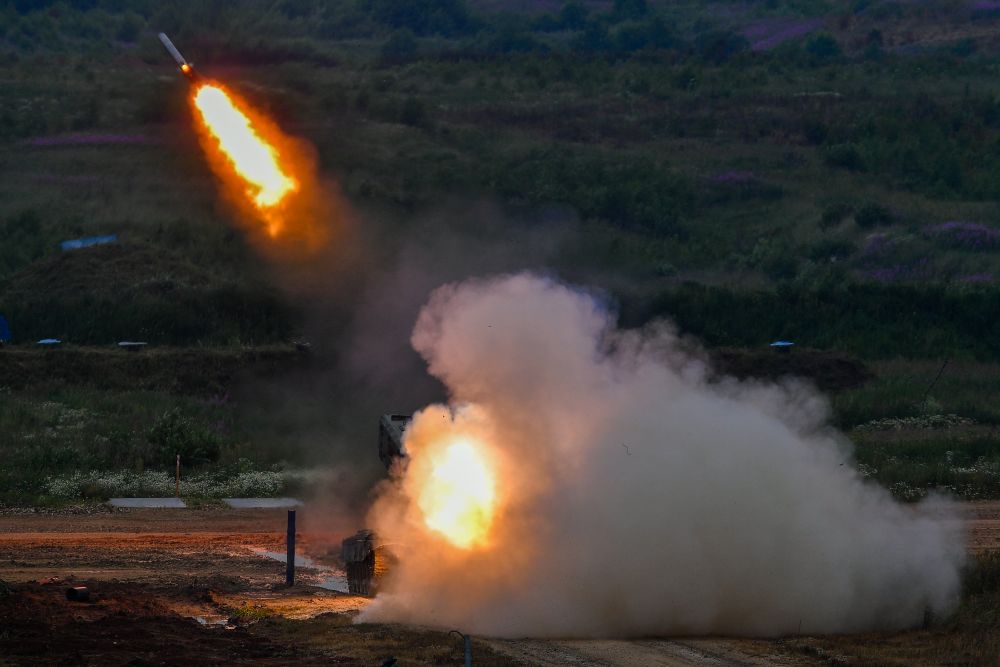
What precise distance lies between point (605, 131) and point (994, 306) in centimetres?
2334

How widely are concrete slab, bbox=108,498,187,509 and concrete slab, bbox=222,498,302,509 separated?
1106mm

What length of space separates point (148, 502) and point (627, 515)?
16.4 meters

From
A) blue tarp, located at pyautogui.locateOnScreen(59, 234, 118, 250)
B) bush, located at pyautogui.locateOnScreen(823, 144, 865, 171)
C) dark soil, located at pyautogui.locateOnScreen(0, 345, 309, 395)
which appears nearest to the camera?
dark soil, located at pyautogui.locateOnScreen(0, 345, 309, 395)

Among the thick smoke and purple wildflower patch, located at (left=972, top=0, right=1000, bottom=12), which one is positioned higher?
purple wildflower patch, located at (left=972, top=0, right=1000, bottom=12)

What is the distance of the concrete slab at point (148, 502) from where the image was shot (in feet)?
121

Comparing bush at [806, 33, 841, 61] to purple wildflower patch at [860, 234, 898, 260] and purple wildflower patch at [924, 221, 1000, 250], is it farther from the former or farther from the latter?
purple wildflower patch at [860, 234, 898, 260]

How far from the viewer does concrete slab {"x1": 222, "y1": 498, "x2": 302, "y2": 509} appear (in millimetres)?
37219

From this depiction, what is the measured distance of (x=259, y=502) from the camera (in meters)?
37.6

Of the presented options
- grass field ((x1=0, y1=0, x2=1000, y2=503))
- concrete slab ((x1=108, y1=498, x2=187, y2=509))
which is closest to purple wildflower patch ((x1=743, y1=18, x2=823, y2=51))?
grass field ((x1=0, y1=0, x2=1000, y2=503))

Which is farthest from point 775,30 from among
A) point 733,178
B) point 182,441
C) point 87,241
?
point 182,441

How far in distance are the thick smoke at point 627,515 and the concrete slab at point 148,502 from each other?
478 inches

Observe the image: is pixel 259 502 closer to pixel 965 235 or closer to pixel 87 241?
pixel 87 241

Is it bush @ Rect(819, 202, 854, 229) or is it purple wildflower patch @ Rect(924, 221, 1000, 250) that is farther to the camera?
bush @ Rect(819, 202, 854, 229)

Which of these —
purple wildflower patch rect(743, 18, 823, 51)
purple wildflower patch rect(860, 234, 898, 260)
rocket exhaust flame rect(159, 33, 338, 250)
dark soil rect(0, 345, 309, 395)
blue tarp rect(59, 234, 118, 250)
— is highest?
purple wildflower patch rect(743, 18, 823, 51)
